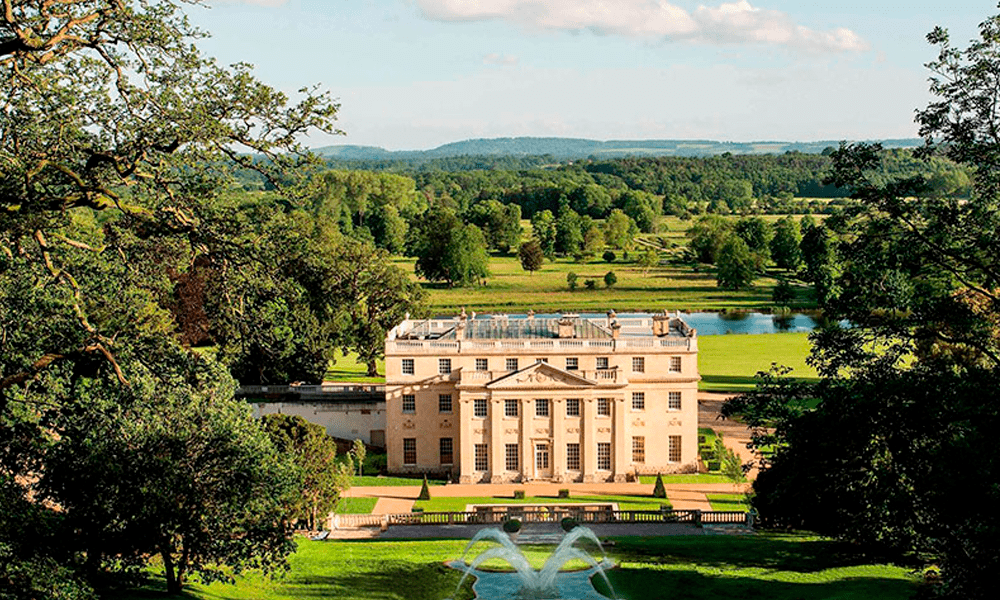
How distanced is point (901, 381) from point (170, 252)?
16.5m

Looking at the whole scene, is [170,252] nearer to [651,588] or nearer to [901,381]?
[901,381]

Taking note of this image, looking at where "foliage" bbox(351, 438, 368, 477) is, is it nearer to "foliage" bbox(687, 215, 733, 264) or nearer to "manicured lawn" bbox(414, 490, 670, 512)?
"manicured lawn" bbox(414, 490, 670, 512)

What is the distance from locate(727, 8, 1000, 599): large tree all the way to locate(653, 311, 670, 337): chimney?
103 feet

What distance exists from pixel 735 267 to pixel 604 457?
250 ft

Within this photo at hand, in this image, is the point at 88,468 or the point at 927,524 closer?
the point at 927,524

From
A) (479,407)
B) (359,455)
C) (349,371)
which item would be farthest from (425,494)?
(349,371)

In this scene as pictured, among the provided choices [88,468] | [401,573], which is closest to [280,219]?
[88,468]

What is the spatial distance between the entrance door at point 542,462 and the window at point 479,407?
343cm

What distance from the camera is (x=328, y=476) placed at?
4788cm

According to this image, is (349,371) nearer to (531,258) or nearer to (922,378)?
(531,258)

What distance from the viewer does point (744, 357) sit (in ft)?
300

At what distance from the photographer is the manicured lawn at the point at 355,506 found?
52.2 m

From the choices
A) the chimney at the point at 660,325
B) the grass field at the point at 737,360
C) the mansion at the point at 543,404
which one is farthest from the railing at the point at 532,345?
the grass field at the point at 737,360

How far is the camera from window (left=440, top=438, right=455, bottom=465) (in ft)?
199
